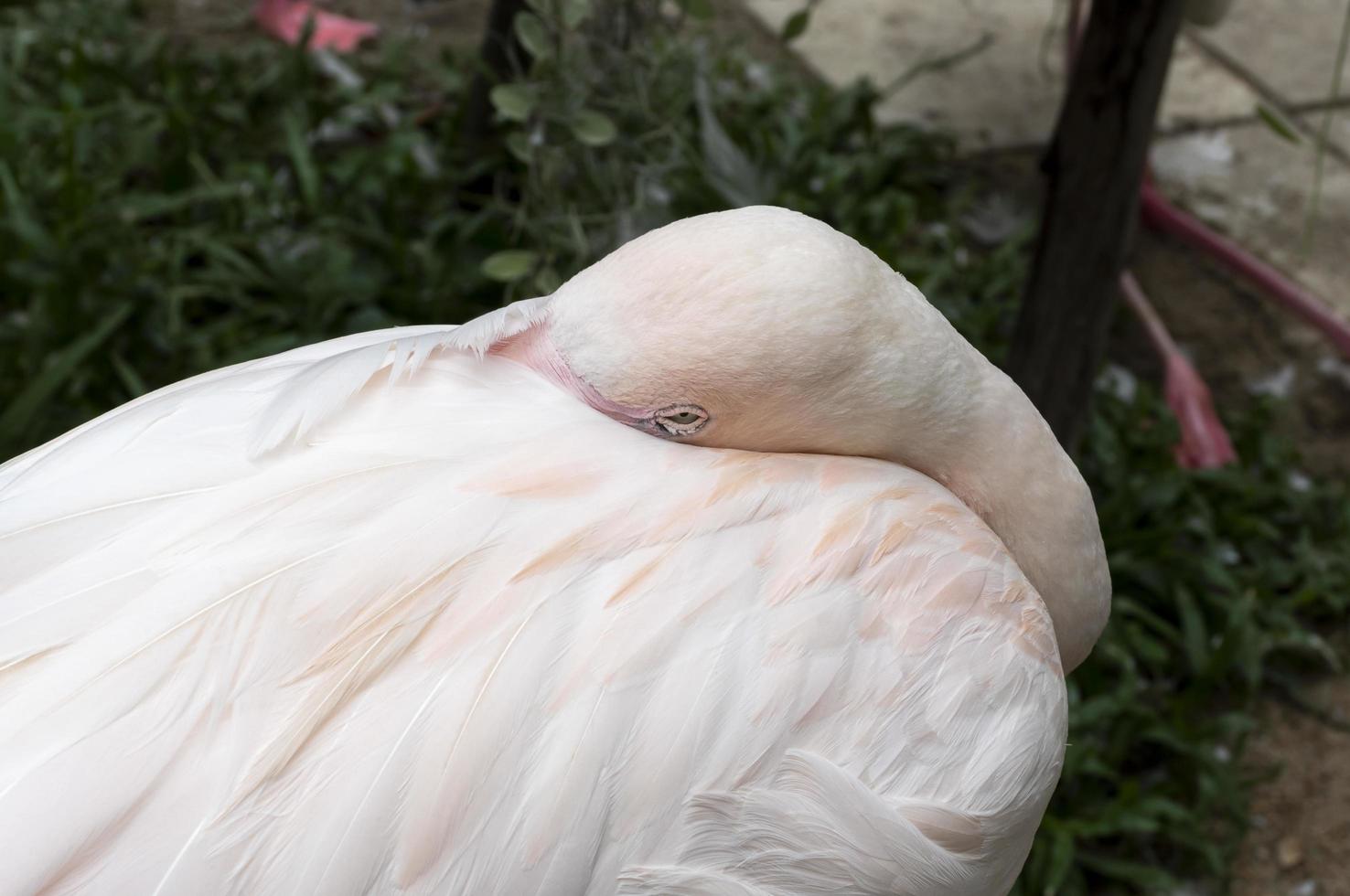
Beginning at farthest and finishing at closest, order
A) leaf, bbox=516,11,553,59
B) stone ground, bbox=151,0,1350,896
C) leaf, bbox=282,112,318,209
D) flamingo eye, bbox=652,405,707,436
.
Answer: stone ground, bbox=151,0,1350,896, leaf, bbox=282,112,318,209, leaf, bbox=516,11,553,59, flamingo eye, bbox=652,405,707,436

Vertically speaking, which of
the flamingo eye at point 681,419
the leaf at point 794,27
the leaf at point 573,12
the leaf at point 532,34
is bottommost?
the flamingo eye at point 681,419

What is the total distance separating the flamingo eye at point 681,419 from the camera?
1531mm

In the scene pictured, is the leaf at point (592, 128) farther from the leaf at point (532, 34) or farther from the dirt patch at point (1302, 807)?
the dirt patch at point (1302, 807)

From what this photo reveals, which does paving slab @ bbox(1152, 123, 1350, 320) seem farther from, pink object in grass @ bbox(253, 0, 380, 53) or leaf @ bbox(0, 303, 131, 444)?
leaf @ bbox(0, 303, 131, 444)

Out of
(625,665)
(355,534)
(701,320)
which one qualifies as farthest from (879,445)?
(355,534)

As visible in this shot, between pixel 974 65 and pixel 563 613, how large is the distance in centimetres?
352

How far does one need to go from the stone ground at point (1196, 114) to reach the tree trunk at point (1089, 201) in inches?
35.2

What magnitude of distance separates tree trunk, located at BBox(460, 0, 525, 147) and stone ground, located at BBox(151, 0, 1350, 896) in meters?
0.91

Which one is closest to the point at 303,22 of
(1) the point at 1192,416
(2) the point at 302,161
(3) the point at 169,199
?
(2) the point at 302,161

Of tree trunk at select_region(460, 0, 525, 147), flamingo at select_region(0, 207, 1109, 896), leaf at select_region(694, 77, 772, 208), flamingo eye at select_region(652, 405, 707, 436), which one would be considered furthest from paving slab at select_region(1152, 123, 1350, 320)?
flamingo eye at select_region(652, 405, 707, 436)

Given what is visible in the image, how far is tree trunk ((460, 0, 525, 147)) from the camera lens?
3.23m

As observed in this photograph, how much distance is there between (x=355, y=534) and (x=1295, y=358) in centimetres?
291

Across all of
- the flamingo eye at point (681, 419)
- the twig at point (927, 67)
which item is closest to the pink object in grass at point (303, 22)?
the twig at point (927, 67)

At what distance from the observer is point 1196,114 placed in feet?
14.2
